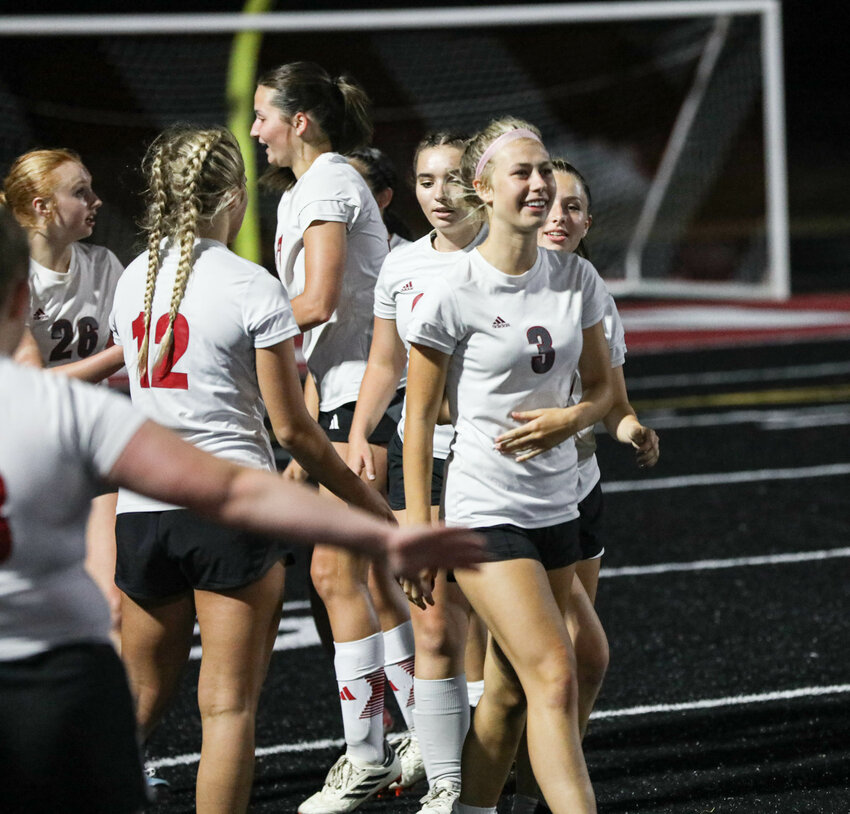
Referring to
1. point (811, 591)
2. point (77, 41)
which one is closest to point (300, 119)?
point (811, 591)

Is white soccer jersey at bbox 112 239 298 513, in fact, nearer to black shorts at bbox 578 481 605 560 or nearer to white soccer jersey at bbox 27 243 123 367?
white soccer jersey at bbox 27 243 123 367

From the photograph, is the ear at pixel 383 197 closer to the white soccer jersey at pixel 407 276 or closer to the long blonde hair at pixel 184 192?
the white soccer jersey at pixel 407 276

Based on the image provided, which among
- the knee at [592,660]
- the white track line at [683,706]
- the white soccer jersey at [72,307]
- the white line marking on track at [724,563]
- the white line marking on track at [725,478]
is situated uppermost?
the white soccer jersey at [72,307]

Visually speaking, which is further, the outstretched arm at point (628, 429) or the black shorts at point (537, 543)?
the outstretched arm at point (628, 429)

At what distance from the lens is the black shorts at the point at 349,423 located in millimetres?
4473

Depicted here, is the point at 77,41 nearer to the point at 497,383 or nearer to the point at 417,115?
the point at 417,115


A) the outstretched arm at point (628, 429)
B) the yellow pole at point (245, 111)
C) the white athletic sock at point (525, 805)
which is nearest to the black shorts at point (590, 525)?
the outstretched arm at point (628, 429)

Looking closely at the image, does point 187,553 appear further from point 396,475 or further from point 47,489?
point 47,489

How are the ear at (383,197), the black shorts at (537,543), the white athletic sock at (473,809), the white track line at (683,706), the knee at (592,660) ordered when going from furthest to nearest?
the ear at (383,197), the white track line at (683,706), the knee at (592,660), the white athletic sock at (473,809), the black shorts at (537,543)

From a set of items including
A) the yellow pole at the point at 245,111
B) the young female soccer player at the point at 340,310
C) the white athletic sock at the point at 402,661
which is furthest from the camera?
the yellow pole at the point at 245,111

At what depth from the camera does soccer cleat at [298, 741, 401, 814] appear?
4.21 metres

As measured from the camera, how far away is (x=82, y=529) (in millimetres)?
2148

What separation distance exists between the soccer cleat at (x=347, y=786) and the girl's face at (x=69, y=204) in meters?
1.88

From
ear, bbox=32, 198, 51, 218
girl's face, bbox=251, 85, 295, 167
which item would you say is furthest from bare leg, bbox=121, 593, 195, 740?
girl's face, bbox=251, 85, 295, 167
